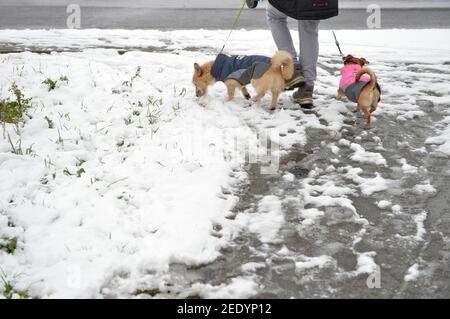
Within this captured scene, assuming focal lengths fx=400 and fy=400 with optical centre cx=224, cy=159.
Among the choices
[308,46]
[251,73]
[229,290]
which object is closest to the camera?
[229,290]

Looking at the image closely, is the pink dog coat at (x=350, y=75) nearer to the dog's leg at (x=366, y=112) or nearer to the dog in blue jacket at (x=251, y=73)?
the dog's leg at (x=366, y=112)

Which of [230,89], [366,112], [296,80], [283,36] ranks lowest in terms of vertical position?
[366,112]

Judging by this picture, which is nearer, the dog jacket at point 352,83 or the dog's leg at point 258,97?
the dog jacket at point 352,83

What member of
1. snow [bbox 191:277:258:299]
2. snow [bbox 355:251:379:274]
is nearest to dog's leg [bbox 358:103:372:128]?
snow [bbox 355:251:379:274]

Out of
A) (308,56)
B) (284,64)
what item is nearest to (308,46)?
(308,56)

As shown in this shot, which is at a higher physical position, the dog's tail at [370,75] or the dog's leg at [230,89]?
the dog's tail at [370,75]

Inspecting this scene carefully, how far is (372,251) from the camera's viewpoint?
2.87 metres

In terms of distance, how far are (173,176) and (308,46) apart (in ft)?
8.13

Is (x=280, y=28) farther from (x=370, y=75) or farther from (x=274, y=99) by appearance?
(x=370, y=75)

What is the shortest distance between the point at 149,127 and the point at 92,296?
240 cm

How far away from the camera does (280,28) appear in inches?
205

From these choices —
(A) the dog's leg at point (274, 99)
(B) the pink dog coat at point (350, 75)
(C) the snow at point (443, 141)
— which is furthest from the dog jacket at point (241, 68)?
(C) the snow at point (443, 141)

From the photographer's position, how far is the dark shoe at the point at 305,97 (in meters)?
5.18

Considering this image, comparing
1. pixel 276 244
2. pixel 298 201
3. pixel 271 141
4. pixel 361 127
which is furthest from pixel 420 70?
pixel 276 244
